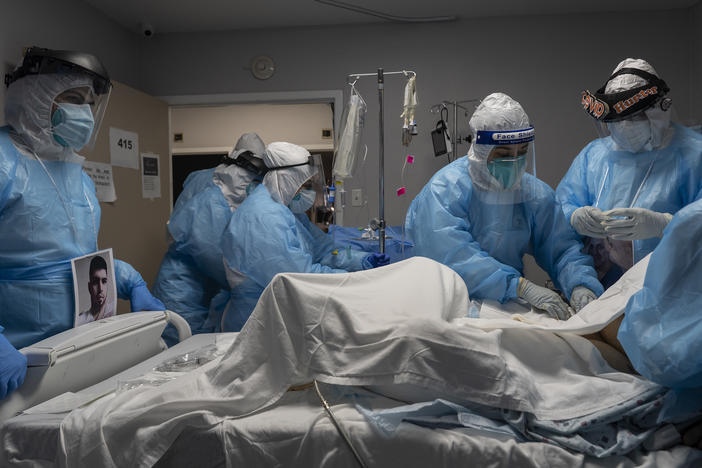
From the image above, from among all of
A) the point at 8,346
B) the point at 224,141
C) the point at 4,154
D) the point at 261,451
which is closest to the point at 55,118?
the point at 4,154

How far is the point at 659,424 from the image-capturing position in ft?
3.82

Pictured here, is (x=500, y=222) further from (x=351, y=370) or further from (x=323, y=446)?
(x=323, y=446)

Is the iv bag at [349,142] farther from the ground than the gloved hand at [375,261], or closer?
farther from the ground

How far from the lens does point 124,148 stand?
12.3 ft

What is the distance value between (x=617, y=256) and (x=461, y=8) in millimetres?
2343

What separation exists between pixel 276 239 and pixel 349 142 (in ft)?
2.13

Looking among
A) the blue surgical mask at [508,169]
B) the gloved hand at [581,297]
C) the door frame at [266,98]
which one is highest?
the door frame at [266,98]

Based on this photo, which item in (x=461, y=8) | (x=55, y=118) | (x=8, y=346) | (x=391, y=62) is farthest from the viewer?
(x=391, y=62)

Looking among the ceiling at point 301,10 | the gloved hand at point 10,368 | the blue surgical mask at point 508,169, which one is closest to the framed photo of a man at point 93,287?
the gloved hand at point 10,368

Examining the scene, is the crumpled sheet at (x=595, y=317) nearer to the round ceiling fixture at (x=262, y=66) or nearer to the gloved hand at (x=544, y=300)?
the gloved hand at (x=544, y=300)

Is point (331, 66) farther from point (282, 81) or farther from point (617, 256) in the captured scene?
point (617, 256)

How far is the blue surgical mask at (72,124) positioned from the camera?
6.28ft

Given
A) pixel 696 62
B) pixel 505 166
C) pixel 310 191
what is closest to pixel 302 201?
pixel 310 191

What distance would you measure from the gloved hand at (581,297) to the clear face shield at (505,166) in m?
0.46
